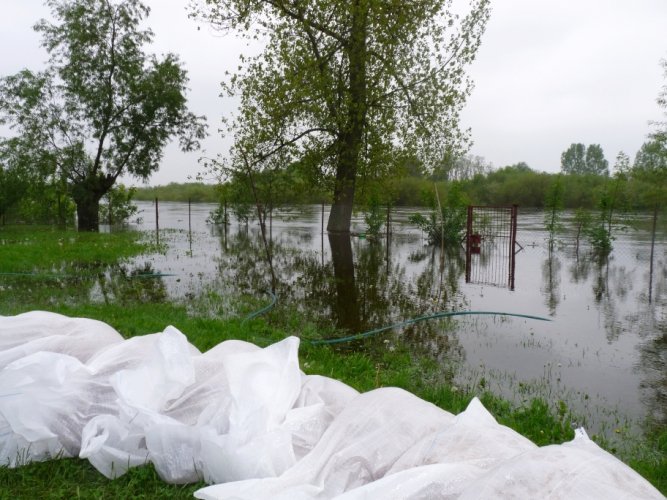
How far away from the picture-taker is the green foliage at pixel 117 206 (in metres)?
25.0

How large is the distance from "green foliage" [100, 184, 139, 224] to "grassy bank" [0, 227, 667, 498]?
14355 millimetres

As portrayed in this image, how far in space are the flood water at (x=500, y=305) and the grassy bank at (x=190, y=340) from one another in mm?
309

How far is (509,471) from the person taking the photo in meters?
1.83

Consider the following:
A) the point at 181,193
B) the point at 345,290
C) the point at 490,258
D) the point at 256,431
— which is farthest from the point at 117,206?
the point at 181,193

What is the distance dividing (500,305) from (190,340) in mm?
4957

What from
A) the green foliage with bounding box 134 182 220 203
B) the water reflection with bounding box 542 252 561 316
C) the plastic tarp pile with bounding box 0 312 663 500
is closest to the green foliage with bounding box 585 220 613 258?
the water reflection with bounding box 542 252 561 316

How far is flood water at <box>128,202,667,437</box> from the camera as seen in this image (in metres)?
4.79

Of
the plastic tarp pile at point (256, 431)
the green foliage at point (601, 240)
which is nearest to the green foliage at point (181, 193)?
the green foliage at point (601, 240)

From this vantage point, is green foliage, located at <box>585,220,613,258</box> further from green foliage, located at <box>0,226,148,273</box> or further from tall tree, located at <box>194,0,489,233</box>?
green foliage, located at <box>0,226,148,273</box>

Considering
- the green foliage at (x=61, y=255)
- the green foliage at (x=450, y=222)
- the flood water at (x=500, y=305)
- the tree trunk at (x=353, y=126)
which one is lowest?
the flood water at (x=500, y=305)

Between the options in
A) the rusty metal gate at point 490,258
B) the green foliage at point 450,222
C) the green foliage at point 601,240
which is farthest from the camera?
the green foliage at point 450,222

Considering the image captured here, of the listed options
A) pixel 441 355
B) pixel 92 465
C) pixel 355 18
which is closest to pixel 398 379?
pixel 441 355

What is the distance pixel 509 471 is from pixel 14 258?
36.7 feet

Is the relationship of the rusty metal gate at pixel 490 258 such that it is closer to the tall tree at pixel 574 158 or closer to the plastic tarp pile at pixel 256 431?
the plastic tarp pile at pixel 256 431
